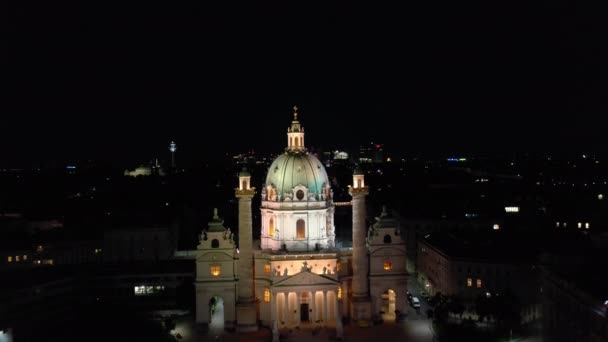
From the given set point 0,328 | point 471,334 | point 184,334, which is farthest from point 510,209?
point 0,328

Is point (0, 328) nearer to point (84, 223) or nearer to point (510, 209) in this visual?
point (84, 223)

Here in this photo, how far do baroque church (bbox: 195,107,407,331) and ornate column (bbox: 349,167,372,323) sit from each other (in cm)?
10

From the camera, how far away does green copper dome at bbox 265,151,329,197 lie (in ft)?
245

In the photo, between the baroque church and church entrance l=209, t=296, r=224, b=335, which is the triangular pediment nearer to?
the baroque church

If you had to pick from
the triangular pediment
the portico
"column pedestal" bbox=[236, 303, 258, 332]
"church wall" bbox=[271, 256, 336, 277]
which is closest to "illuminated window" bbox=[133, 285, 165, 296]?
"column pedestal" bbox=[236, 303, 258, 332]

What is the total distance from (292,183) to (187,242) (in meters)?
45.4

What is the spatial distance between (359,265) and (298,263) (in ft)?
21.0

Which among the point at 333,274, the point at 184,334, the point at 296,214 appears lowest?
the point at 184,334

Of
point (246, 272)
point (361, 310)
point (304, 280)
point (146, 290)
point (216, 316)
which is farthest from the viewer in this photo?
point (146, 290)

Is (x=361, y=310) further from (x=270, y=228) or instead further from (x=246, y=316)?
(x=270, y=228)

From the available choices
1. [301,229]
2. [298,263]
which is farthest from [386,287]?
[301,229]

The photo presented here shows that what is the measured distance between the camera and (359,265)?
233 feet

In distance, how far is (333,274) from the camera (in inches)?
2825

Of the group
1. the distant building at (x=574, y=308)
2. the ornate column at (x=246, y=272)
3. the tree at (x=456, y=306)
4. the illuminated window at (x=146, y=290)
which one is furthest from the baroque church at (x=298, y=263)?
the distant building at (x=574, y=308)
